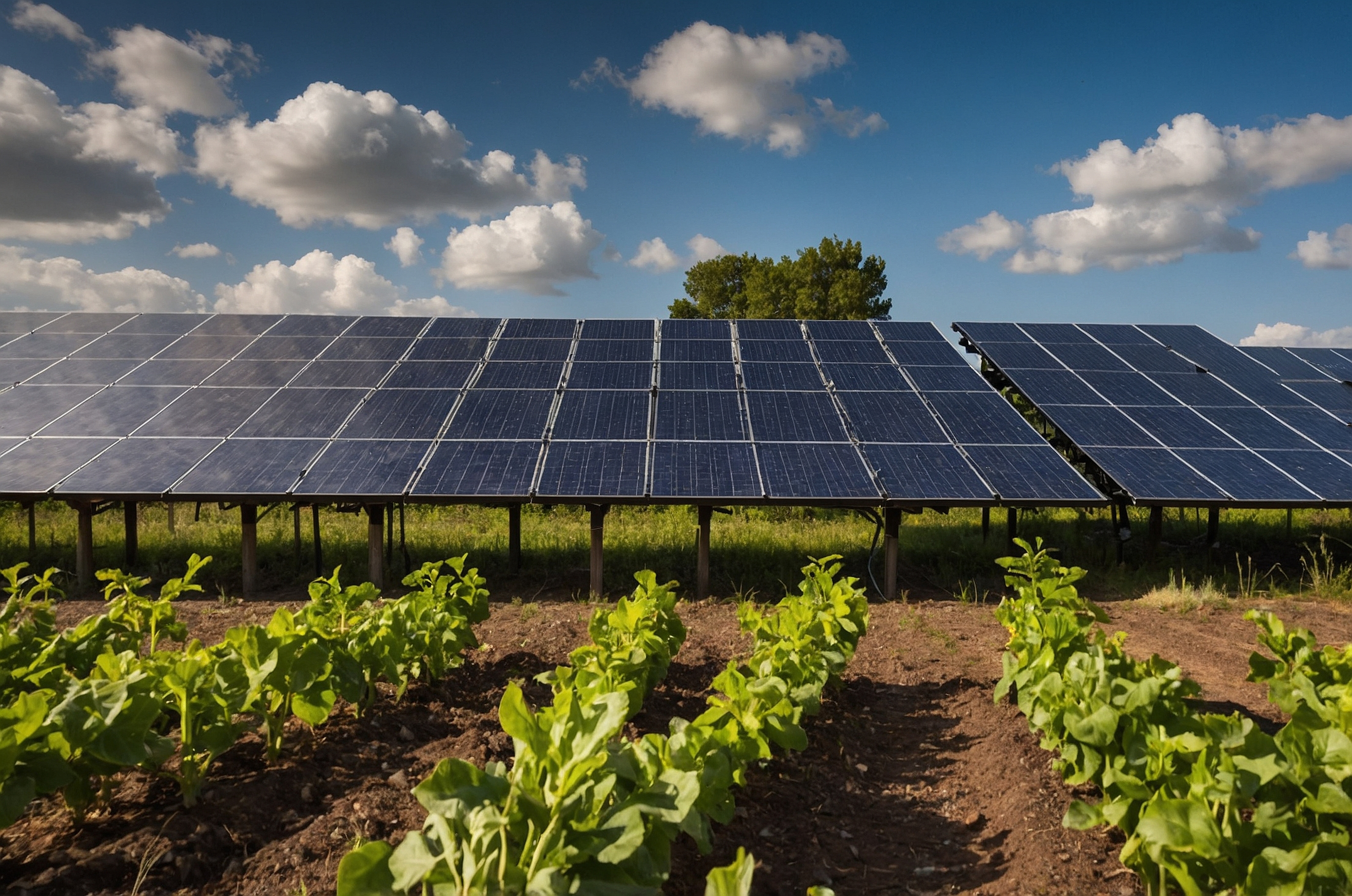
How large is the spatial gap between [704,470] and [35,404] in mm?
11456

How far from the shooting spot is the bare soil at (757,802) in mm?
3982

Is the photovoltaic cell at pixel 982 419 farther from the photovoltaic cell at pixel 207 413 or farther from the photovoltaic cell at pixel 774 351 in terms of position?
the photovoltaic cell at pixel 207 413

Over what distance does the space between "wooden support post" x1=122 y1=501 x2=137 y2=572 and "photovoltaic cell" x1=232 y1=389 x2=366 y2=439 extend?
2.19 metres

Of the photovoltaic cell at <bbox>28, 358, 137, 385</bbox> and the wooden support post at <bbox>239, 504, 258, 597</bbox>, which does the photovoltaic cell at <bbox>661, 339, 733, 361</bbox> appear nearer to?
the wooden support post at <bbox>239, 504, 258, 597</bbox>

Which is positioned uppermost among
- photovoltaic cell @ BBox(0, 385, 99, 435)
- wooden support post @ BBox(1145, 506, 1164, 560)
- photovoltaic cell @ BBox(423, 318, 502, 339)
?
photovoltaic cell @ BBox(423, 318, 502, 339)

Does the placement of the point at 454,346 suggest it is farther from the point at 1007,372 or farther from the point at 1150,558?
the point at 1150,558

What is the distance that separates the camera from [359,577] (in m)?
12.0

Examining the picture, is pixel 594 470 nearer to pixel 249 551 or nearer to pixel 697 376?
pixel 697 376

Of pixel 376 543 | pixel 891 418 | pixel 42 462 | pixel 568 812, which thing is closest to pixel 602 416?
pixel 376 543

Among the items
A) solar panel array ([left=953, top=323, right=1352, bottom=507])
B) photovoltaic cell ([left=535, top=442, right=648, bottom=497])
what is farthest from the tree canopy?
photovoltaic cell ([left=535, top=442, right=648, bottom=497])

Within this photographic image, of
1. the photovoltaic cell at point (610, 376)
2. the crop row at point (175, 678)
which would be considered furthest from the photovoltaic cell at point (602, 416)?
the crop row at point (175, 678)

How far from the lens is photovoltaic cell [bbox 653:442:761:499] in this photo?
A: 33.4ft

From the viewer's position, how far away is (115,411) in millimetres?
12578

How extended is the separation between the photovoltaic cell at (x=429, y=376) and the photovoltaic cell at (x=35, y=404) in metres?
3.63
